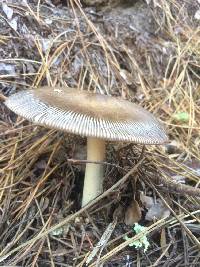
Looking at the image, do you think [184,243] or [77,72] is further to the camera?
[77,72]

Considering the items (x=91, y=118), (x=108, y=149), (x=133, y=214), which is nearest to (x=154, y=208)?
(x=133, y=214)

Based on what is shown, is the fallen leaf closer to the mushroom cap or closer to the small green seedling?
the small green seedling

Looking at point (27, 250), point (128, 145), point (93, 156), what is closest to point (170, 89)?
point (128, 145)

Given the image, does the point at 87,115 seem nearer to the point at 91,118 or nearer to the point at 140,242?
the point at 91,118

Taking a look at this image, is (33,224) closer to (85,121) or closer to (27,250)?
(27,250)

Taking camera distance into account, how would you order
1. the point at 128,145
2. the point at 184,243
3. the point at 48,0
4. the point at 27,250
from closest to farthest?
1. the point at 27,250
2. the point at 184,243
3. the point at 128,145
4. the point at 48,0

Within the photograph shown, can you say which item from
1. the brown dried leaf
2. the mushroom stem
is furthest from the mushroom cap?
the brown dried leaf
